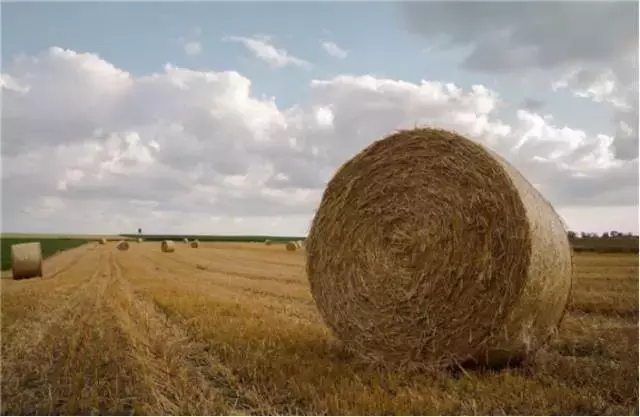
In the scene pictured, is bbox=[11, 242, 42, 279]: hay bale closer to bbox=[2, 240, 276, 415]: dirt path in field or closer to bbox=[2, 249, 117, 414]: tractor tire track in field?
bbox=[2, 240, 276, 415]: dirt path in field

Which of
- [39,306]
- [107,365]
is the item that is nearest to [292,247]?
[39,306]

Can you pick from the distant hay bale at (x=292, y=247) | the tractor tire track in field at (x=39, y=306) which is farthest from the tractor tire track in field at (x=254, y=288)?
the distant hay bale at (x=292, y=247)

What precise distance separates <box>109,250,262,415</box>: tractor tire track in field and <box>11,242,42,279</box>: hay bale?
7210 millimetres

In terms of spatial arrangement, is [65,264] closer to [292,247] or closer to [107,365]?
[292,247]

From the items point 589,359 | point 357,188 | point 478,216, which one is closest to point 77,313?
point 357,188

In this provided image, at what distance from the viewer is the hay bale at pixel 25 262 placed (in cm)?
1344

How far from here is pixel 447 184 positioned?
5.13 meters

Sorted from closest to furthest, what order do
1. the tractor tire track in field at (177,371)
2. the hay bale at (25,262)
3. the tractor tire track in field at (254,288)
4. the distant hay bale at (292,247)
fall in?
1. the tractor tire track in field at (177,371)
2. the tractor tire track in field at (254,288)
3. the hay bale at (25,262)
4. the distant hay bale at (292,247)

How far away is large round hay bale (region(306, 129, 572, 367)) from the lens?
480 centimetres

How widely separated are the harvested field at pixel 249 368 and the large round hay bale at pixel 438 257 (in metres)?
0.28

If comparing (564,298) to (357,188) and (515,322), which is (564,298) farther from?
(357,188)

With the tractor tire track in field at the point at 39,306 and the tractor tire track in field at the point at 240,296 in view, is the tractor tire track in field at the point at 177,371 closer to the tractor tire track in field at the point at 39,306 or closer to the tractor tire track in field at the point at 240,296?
the tractor tire track in field at the point at 39,306

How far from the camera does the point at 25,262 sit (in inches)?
530

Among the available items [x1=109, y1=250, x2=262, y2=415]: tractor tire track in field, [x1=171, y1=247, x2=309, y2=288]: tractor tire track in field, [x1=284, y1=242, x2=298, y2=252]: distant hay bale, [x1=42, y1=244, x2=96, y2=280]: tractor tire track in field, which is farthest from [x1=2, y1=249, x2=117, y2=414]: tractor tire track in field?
[x1=284, y1=242, x2=298, y2=252]: distant hay bale
